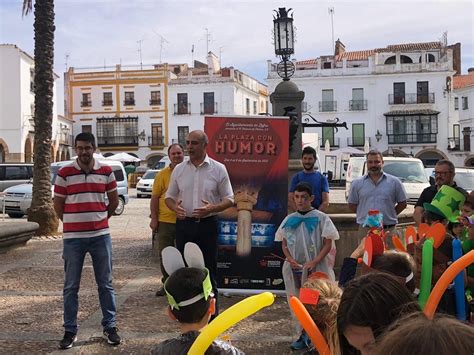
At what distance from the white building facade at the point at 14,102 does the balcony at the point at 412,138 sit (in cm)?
3001

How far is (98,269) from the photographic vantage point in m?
5.28

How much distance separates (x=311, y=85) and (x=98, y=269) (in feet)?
169

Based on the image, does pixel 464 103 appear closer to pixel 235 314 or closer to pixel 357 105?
pixel 357 105

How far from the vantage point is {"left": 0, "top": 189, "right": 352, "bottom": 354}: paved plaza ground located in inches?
202

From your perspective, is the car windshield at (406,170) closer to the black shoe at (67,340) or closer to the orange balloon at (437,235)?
the black shoe at (67,340)

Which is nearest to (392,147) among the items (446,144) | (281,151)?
(446,144)

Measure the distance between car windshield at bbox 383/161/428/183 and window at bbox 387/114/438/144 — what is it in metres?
39.5

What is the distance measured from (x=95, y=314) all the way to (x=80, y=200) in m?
1.58

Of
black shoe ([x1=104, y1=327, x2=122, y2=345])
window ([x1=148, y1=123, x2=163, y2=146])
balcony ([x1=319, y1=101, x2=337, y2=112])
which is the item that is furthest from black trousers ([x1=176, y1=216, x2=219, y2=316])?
window ([x1=148, y1=123, x2=163, y2=146])

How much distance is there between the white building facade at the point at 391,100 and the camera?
53.8m

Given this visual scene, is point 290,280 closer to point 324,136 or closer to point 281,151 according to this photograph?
point 281,151

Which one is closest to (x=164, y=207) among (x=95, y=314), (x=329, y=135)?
(x=95, y=314)

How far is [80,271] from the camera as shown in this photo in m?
5.22

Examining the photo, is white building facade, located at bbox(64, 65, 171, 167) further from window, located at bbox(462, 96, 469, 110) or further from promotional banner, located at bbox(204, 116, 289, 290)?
promotional banner, located at bbox(204, 116, 289, 290)
